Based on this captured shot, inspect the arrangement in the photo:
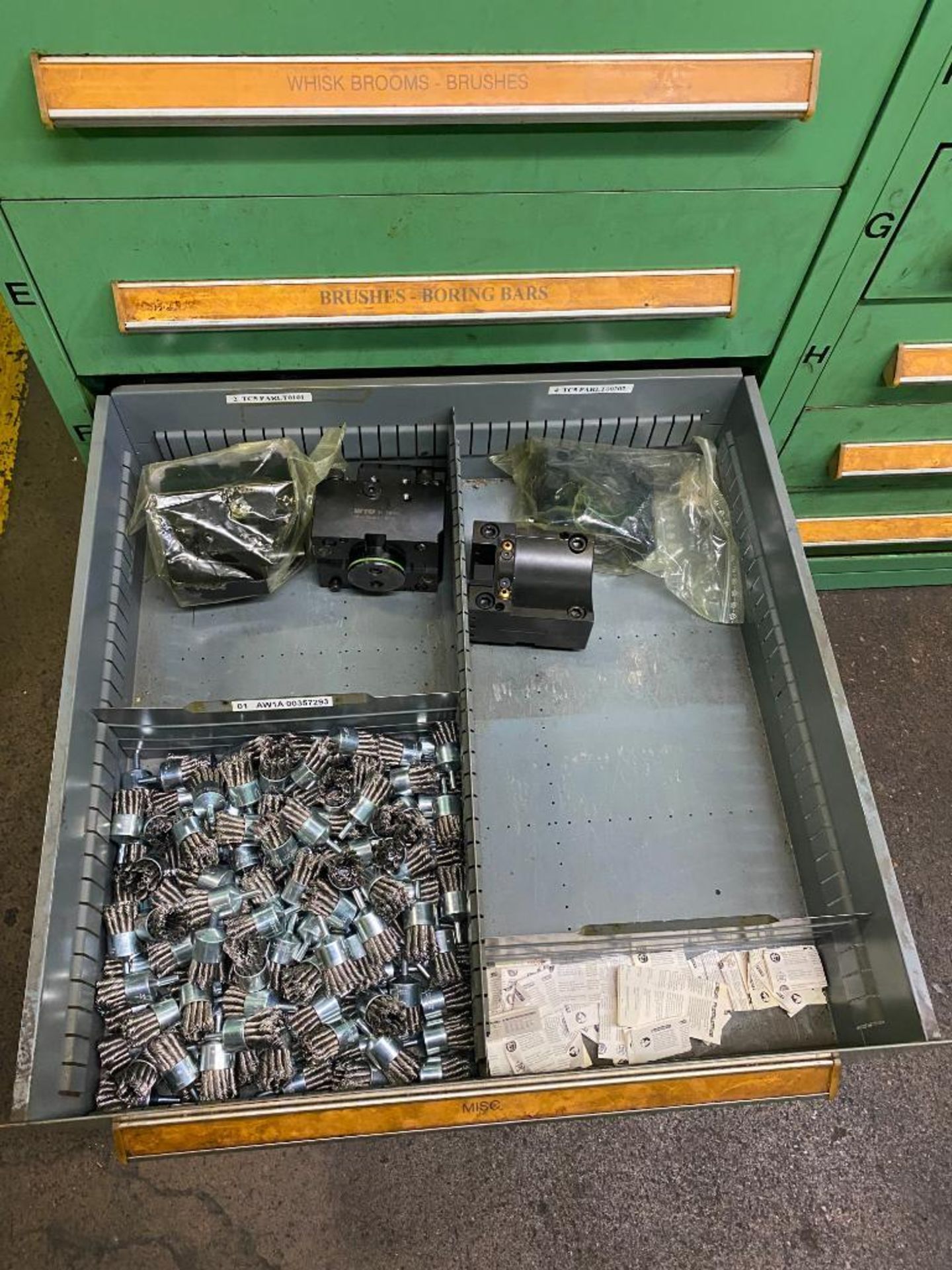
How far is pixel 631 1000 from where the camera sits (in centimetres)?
112

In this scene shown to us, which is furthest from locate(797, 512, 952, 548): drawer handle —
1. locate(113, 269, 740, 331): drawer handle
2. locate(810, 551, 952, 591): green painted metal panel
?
locate(113, 269, 740, 331): drawer handle

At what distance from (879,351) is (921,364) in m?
0.06

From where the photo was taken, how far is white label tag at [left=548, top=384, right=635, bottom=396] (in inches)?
51.6

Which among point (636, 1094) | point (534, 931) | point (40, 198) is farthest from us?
point (534, 931)

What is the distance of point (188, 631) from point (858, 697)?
131 centimetres

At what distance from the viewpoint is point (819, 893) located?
3.78 feet

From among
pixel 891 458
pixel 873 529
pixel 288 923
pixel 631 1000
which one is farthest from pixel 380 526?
pixel 873 529

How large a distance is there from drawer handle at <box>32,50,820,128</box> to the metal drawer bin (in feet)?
1.30

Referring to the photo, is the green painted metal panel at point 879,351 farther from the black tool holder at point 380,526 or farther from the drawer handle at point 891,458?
the black tool holder at point 380,526

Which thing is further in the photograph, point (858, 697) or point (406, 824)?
point (858, 697)

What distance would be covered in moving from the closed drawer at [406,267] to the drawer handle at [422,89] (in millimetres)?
122

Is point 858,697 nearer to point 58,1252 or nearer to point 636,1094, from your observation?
point 636,1094

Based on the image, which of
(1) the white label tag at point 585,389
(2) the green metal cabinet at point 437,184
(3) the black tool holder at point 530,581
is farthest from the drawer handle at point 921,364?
(3) the black tool holder at point 530,581

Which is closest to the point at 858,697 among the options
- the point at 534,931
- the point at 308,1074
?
the point at 534,931
